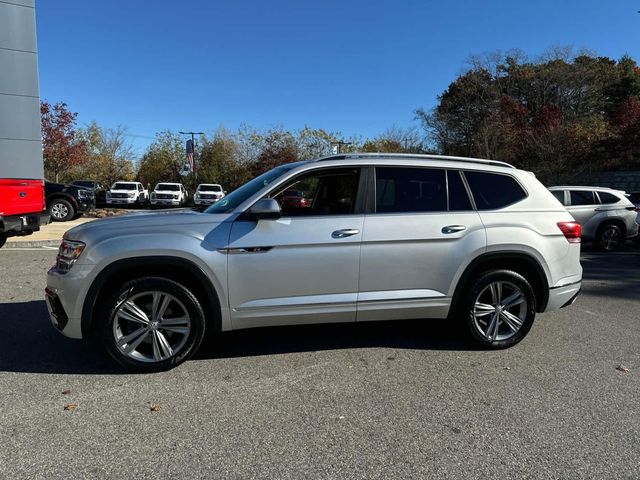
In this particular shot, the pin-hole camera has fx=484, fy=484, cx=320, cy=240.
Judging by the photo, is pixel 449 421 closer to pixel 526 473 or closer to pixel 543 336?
pixel 526 473

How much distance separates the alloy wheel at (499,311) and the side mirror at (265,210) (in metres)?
2.10

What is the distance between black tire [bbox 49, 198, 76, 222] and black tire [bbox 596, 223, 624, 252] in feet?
53.7

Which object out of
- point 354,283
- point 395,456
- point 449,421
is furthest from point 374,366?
point 395,456

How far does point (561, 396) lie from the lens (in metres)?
3.70

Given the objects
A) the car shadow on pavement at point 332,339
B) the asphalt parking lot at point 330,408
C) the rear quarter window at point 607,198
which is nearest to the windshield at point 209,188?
the rear quarter window at point 607,198

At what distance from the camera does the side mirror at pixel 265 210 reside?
12.9ft

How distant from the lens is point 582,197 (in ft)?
41.2

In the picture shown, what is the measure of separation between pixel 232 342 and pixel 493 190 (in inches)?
117

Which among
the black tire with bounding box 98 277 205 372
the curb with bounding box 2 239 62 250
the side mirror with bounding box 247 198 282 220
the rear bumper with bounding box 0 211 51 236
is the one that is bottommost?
the curb with bounding box 2 239 62 250

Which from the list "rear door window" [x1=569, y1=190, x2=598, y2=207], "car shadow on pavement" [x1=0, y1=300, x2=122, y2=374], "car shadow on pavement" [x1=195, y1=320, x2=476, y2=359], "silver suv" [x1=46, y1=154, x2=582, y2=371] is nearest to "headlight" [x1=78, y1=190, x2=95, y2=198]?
"car shadow on pavement" [x1=0, y1=300, x2=122, y2=374]

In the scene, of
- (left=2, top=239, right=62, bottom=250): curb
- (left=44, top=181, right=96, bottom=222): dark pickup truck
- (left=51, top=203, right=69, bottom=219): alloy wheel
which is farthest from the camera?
(left=51, top=203, right=69, bottom=219): alloy wheel

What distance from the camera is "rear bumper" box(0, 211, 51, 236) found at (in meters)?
8.89

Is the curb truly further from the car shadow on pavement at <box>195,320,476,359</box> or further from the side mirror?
the side mirror

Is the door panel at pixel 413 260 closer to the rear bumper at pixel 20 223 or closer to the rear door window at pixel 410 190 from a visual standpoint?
the rear door window at pixel 410 190
